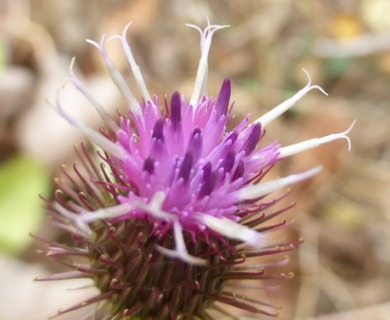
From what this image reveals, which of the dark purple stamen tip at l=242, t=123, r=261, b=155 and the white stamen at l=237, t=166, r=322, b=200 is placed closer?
the white stamen at l=237, t=166, r=322, b=200

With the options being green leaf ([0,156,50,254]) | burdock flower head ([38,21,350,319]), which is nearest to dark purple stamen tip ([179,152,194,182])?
burdock flower head ([38,21,350,319])

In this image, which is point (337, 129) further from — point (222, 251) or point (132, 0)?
point (222, 251)

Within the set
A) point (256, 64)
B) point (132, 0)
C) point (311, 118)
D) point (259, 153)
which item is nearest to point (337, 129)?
point (311, 118)

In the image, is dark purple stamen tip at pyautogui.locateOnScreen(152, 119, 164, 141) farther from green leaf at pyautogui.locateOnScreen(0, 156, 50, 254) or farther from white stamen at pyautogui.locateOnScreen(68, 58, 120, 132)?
green leaf at pyautogui.locateOnScreen(0, 156, 50, 254)

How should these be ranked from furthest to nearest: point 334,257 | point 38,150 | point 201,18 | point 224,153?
point 201,18
point 334,257
point 38,150
point 224,153

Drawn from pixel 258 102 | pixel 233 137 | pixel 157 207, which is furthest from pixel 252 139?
pixel 258 102

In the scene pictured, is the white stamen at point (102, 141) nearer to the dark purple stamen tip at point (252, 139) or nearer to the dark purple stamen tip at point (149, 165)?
the dark purple stamen tip at point (149, 165)

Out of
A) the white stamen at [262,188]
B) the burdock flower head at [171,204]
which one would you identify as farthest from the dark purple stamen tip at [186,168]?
the white stamen at [262,188]

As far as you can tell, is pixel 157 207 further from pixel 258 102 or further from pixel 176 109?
pixel 258 102
